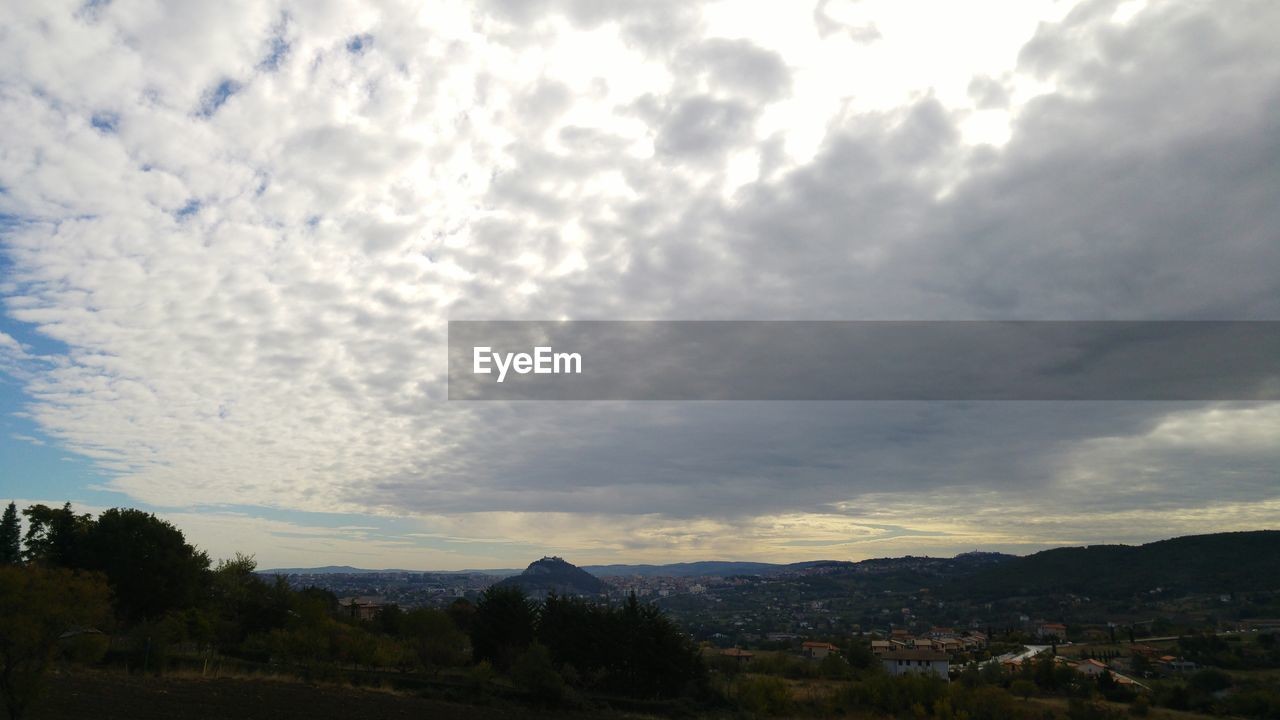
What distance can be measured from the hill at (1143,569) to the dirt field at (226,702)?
9637 centimetres

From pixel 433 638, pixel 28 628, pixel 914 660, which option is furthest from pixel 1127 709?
pixel 28 628

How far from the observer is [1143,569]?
103 metres

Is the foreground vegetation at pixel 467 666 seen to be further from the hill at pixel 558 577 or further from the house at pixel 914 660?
the hill at pixel 558 577

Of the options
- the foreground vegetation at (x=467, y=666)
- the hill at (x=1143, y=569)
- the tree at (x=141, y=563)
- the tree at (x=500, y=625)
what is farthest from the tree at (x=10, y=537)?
the hill at (x=1143, y=569)

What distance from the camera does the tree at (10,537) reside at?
2154 inches

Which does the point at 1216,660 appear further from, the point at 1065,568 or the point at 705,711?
the point at 1065,568

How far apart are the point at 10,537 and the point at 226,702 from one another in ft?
163

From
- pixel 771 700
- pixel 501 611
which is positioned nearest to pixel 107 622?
pixel 501 611

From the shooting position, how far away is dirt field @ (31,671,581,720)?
1898 cm

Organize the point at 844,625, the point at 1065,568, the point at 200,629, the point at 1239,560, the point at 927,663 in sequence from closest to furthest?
the point at 200,629 → the point at 927,663 → the point at 1239,560 → the point at 844,625 → the point at 1065,568

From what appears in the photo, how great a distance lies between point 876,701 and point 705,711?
25.5 feet

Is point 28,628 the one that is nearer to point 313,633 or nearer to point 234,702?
point 234,702

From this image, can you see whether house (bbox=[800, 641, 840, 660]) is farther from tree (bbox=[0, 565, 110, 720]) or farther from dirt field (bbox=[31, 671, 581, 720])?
tree (bbox=[0, 565, 110, 720])

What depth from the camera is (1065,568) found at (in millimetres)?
113188
